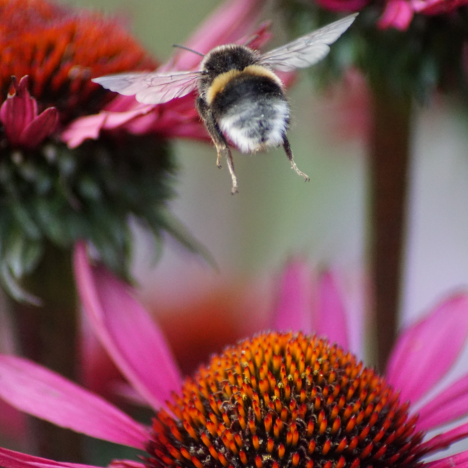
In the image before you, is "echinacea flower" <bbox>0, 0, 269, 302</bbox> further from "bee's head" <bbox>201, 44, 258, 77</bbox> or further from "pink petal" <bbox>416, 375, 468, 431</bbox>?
"pink petal" <bbox>416, 375, 468, 431</bbox>

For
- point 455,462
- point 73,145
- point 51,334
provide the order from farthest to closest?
point 51,334 < point 73,145 < point 455,462

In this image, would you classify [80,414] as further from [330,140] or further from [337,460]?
[330,140]

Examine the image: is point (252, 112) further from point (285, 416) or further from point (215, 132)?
point (285, 416)

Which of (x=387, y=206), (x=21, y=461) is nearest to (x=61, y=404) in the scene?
(x=21, y=461)

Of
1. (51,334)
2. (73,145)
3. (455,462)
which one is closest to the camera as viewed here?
(455,462)

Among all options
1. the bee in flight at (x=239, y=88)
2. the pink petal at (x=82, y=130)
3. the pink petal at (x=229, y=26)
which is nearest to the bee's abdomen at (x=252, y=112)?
the bee in flight at (x=239, y=88)

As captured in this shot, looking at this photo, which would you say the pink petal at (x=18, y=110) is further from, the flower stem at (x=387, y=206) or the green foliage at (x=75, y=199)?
the flower stem at (x=387, y=206)
